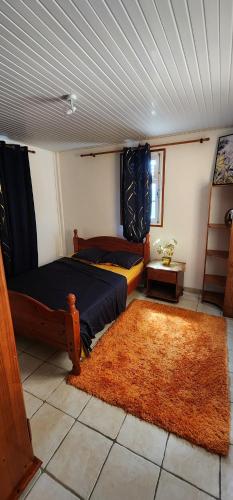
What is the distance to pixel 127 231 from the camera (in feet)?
11.5

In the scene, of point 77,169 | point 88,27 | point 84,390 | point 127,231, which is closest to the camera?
point 88,27

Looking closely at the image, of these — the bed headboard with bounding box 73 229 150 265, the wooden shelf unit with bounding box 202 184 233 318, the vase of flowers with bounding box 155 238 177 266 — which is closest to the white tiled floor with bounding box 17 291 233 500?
the wooden shelf unit with bounding box 202 184 233 318

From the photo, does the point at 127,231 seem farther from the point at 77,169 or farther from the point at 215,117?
the point at 215,117

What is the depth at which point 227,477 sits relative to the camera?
1245mm

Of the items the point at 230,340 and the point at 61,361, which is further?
the point at 230,340

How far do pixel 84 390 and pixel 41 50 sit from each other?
91.7 inches

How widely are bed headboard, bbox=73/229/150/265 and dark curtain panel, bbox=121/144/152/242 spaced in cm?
10

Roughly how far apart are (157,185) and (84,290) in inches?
75.4

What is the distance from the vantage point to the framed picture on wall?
2.64m

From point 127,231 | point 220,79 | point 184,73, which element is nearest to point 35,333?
point 127,231

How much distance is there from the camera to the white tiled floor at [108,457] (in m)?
1.19

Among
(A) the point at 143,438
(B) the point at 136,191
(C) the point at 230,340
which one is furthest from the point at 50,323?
(B) the point at 136,191

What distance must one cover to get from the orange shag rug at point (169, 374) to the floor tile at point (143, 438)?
0.16 feet

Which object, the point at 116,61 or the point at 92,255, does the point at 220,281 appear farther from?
the point at 116,61
